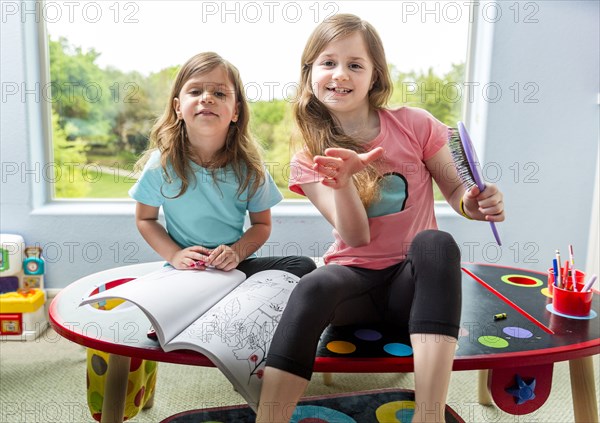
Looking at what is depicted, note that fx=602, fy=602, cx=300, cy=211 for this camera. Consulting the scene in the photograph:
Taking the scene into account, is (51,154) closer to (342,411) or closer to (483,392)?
(342,411)

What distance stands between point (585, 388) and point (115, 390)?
783 millimetres

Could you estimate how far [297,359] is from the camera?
814 mm

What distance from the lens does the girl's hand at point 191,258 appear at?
3.65 feet

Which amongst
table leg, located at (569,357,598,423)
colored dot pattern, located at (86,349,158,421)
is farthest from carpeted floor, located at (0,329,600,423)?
table leg, located at (569,357,598,423)

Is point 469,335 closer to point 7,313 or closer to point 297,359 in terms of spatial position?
point 297,359

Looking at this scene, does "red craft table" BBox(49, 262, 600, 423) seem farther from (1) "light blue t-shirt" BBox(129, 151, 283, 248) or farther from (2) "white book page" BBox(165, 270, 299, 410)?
(1) "light blue t-shirt" BBox(129, 151, 283, 248)

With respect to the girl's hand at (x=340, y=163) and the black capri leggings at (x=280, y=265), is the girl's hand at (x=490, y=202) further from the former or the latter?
the black capri leggings at (x=280, y=265)

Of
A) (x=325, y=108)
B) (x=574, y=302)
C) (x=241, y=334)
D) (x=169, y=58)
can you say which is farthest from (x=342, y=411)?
(x=169, y=58)

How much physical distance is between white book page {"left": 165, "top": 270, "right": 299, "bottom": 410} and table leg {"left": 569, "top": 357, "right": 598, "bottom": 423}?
1.68 feet

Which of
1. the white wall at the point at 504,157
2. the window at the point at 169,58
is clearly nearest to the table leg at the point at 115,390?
the white wall at the point at 504,157

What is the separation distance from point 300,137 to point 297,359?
461mm

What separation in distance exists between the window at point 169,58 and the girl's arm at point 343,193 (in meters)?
0.84

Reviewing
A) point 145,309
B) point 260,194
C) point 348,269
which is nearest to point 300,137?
point 260,194

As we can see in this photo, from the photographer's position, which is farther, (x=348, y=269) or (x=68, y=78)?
(x=68, y=78)
